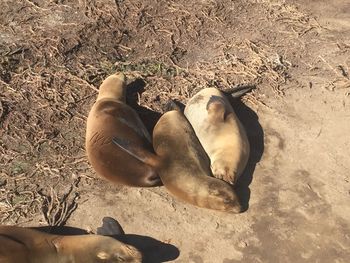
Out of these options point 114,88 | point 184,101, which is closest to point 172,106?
point 184,101

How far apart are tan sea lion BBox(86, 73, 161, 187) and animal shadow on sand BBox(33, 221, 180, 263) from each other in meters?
0.54

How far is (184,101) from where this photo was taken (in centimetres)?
620

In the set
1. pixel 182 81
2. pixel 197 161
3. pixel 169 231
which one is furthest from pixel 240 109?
pixel 169 231

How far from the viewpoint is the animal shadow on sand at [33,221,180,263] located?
4.73 m

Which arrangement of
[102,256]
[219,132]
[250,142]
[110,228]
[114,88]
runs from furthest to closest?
[114,88]
[250,142]
[219,132]
[110,228]
[102,256]

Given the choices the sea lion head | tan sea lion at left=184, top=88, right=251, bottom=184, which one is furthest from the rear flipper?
the sea lion head

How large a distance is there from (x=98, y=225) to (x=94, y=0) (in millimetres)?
3510

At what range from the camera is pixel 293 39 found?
7141 millimetres

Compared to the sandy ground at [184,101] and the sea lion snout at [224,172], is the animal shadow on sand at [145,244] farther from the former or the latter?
the sea lion snout at [224,172]

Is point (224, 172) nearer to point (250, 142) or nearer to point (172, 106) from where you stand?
point (250, 142)

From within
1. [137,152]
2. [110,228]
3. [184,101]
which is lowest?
[110,228]

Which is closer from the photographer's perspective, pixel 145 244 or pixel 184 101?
pixel 145 244

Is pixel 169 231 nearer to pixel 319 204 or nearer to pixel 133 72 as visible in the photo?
pixel 319 204

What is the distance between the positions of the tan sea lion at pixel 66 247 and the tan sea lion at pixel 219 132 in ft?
3.90
